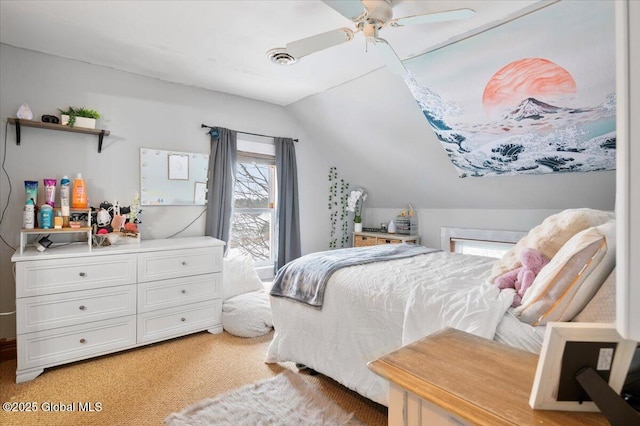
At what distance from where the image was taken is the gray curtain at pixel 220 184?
3.53m

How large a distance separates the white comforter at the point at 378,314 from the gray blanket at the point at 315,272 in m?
0.06

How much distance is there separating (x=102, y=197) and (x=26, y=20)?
1381 millimetres

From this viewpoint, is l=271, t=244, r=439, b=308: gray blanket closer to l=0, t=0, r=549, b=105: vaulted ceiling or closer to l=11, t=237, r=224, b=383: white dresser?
l=11, t=237, r=224, b=383: white dresser

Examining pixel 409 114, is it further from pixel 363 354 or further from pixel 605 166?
pixel 363 354

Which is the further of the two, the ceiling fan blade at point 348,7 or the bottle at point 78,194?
the bottle at point 78,194

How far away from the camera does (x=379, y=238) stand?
14.6ft

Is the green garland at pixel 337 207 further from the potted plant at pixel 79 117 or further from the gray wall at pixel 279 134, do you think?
the potted plant at pixel 79 117

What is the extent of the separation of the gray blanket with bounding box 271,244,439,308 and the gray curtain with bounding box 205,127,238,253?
4.57 ft

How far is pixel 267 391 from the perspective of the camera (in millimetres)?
2064

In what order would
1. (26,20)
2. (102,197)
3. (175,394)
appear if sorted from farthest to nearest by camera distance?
1. (102,197)
2. (26,20)
3. (175,394)

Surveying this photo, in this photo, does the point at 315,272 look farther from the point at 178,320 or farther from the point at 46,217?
the point at 46,217

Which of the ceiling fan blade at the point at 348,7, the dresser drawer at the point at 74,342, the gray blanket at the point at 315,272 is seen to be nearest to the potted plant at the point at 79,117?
the dresser drawer at the point at 74,342

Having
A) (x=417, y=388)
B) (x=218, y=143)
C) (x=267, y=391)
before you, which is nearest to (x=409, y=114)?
(x=218, y=143)

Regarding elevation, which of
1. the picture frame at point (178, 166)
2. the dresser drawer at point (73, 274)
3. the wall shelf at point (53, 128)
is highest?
the wall shelf at point (53, 128)
